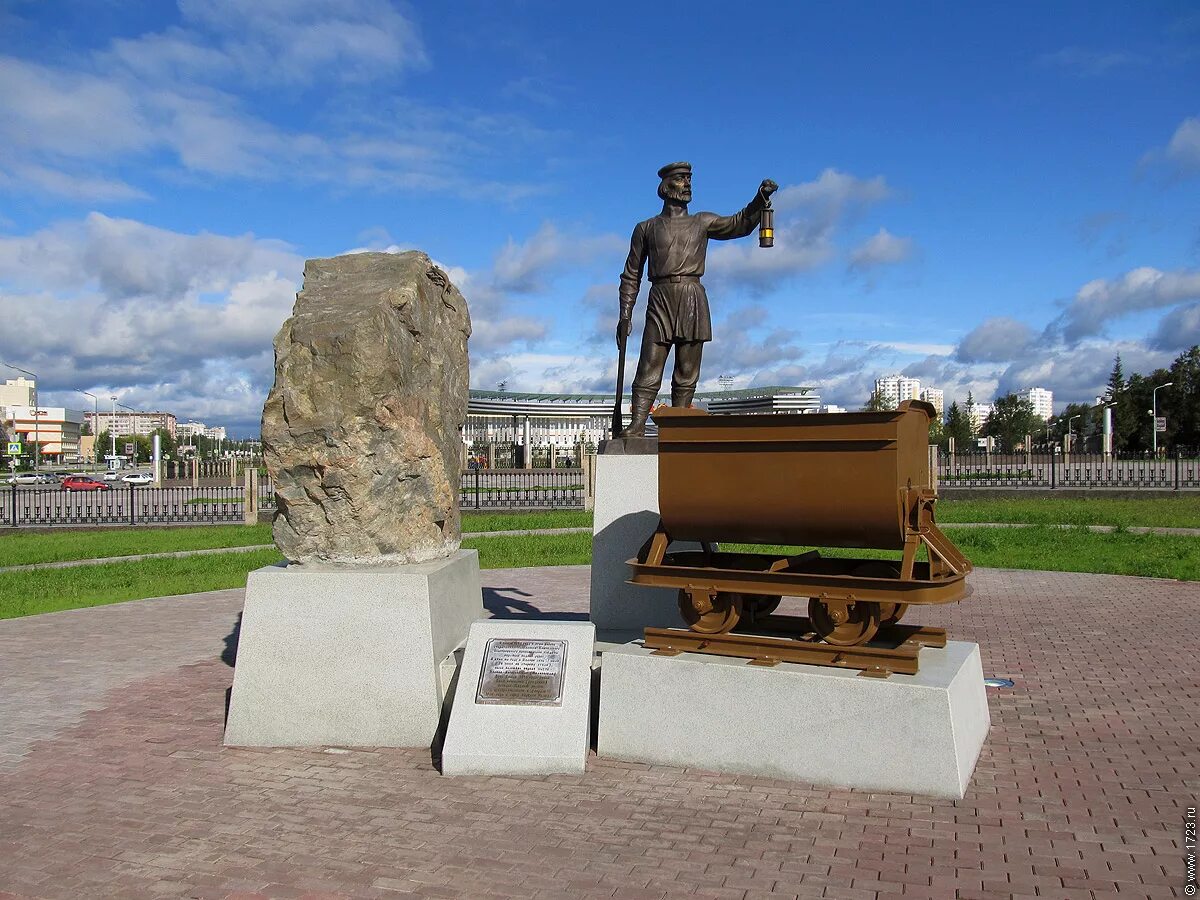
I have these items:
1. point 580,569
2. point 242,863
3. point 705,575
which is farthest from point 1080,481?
point 242,863

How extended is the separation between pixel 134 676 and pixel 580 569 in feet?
26.3

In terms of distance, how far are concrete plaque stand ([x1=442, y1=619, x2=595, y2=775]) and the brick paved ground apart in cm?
12

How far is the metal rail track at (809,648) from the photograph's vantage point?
5.33 m

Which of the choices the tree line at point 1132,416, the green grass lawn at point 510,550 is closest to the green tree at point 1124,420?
the tree line at point 1132,416

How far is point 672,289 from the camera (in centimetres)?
816

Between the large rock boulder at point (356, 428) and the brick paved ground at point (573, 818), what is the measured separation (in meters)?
1.52

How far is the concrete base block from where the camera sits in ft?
25.5

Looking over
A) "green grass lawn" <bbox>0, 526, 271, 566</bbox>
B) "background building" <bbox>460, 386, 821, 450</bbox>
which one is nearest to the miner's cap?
"green grass lawn" <bbox>0, 526, 271, 566</bbox>

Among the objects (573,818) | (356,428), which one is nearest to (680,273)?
(356,428)

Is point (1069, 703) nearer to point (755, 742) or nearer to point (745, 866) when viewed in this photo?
point (755, 742)

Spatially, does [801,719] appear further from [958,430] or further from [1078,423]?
[1078,423]

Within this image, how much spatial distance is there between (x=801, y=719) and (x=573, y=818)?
141 cm

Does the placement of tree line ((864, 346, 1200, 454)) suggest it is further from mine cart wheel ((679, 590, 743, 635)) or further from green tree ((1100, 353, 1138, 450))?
mine cart wheel ((679, 590, 743, 635))

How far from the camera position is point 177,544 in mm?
19672
